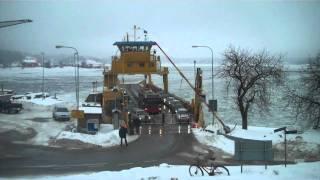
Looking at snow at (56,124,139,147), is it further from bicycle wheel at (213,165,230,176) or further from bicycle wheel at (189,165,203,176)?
bicycle wheel at (213,165,230,176)

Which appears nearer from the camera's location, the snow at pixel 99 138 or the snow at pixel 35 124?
the snow at pixel 99 138

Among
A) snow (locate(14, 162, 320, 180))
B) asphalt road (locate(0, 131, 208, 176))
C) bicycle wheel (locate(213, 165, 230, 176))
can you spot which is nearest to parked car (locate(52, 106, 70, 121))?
asphalt road (locate(0, 131, 208, 176))

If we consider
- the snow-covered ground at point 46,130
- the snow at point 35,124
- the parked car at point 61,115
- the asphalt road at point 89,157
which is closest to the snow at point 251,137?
the asphalt road at point 89,157

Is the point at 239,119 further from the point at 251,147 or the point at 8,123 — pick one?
the point at 251,147

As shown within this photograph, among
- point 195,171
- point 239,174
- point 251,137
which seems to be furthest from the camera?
point 251,137

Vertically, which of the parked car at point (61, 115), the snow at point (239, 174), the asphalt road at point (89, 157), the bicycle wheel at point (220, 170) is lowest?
the asphalt road at point (89, 157)

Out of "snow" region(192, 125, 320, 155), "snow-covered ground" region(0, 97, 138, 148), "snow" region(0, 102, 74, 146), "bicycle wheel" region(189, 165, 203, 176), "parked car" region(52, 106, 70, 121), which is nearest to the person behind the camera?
"bicycle wheel" region(189, 165, 203, 176)

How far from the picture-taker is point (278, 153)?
48.6 feet

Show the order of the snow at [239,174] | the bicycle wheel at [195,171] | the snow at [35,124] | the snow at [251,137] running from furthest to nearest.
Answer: the snow at [35,124], the snow at [251,137], the bicycle wheel at [195,171], the snow at [239,174]

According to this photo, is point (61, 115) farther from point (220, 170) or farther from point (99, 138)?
point (220, 170)

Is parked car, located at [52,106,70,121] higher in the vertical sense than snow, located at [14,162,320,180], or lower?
higher

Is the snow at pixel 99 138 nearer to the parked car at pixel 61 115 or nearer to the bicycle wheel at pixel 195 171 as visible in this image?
the bicycle wheel at pixel 195 171

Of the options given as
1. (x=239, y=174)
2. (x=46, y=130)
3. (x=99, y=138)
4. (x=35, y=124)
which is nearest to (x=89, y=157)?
(x=99, y=138)

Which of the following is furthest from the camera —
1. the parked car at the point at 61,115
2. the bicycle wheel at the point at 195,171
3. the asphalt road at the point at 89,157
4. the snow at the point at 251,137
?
the parked car at the point at 61,115
